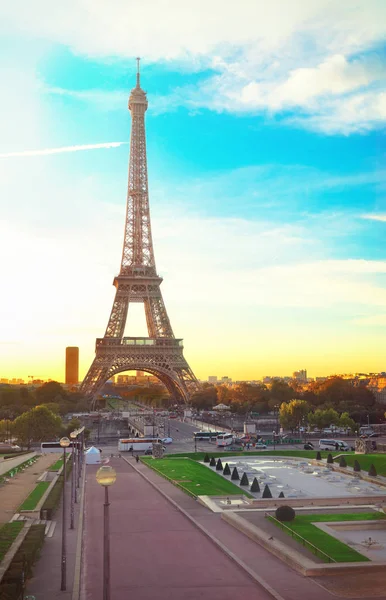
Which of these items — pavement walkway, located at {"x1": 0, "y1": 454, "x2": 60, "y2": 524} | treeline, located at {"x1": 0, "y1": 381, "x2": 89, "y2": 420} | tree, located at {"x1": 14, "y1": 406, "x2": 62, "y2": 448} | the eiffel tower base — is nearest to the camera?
pavement walkway, located at {"x1": 0, "y1": 454, "x2": 60, "y2": 524}

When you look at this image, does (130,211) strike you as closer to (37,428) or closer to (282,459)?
(37,428)

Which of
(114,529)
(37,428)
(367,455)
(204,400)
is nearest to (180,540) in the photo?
(114,529)

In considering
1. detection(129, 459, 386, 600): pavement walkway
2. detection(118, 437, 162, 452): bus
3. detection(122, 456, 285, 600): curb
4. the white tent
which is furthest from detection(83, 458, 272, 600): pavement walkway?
detection(118, 437, 162, 452): bus

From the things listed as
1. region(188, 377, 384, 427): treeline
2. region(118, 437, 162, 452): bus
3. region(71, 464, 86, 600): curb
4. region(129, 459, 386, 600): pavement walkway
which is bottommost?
region(129, 459, 386, 600): pavement walkway

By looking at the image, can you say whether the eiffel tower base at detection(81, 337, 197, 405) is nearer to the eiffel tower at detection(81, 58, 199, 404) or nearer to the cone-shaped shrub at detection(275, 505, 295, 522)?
the eiffel tower at detection(81, 58, 199, 404)

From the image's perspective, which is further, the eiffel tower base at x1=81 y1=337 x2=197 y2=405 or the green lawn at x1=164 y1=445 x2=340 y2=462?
the eiffel tower base at x1=81 y1=337 x2=197 y2=405

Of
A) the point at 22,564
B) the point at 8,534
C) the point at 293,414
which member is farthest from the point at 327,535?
the point at 293,414
